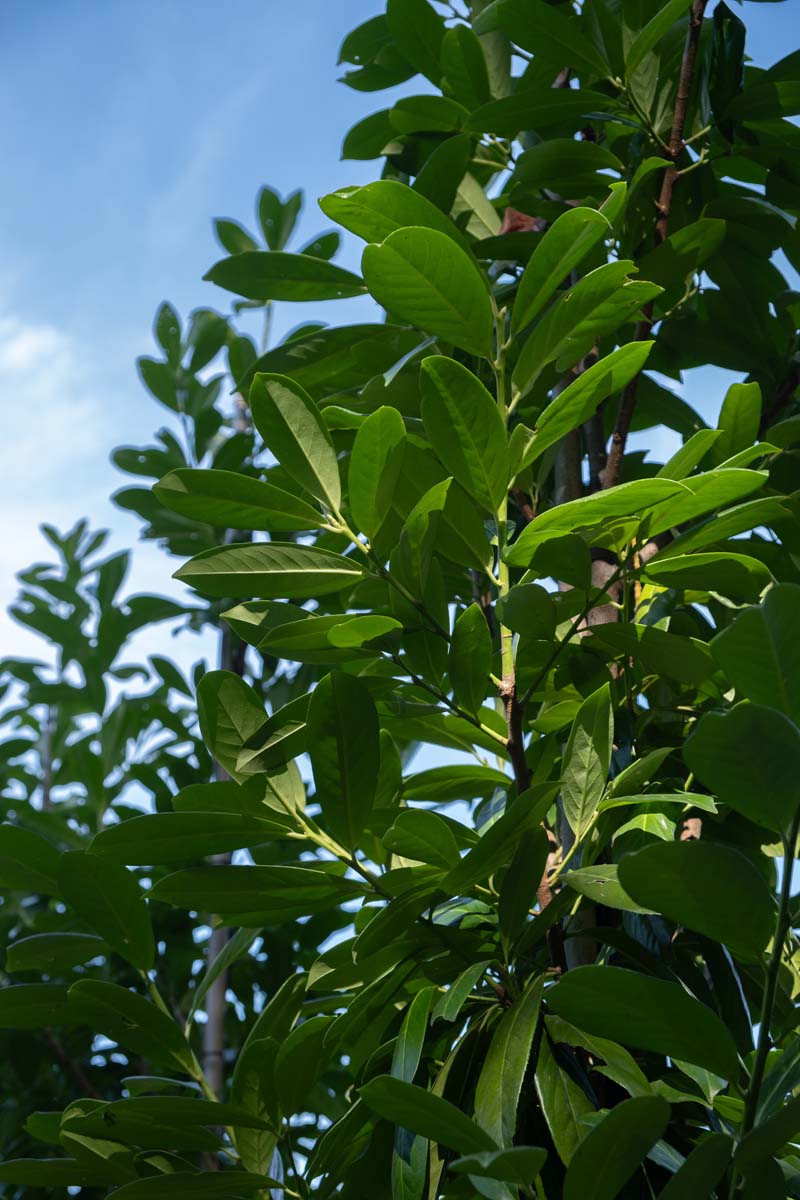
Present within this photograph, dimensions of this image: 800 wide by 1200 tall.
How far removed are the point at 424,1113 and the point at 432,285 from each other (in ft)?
1.43

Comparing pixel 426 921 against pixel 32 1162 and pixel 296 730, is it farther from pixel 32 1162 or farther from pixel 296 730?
pixel 32 1162

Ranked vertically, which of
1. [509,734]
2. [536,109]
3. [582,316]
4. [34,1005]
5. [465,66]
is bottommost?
[34,1005]

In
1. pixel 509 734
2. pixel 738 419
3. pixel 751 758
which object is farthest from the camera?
pixel 738 419

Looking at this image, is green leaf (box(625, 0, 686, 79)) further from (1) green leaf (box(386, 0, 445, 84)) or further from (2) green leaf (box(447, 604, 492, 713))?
(2) green leaf (box(447, 604, 492, 713))

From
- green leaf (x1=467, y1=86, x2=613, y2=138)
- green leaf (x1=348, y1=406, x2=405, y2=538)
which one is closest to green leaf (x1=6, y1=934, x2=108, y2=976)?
green leaf (x1=348, y1=406, x2=405, y2=538)

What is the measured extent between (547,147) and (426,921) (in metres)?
0.56

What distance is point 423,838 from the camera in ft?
1.77

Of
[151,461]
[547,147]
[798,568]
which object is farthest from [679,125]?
[151,461]

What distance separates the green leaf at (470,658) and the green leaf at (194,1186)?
293 mm

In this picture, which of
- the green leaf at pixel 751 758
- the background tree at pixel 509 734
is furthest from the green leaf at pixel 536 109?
the green leaf at pixel 751 758

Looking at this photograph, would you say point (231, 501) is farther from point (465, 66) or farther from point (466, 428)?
point (465, 66)

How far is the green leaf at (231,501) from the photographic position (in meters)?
0.61

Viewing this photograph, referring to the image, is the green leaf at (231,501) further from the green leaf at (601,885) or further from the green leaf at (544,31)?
the green leaf at (544,31)

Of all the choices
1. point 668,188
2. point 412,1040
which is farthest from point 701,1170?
point 668,188
